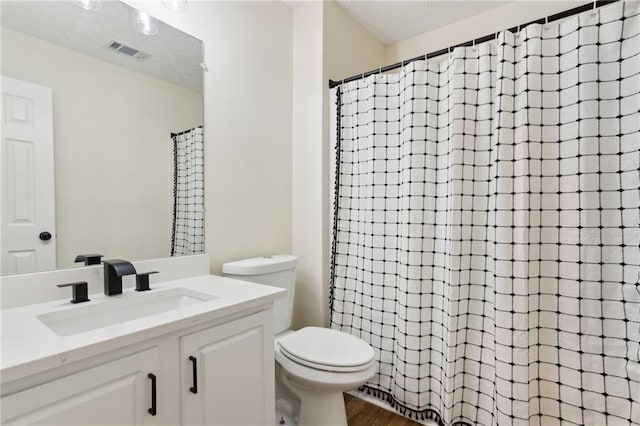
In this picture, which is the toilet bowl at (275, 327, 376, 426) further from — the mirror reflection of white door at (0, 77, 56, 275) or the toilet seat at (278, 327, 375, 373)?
the mirror reflection of white door at (0, 77, 56, 275)

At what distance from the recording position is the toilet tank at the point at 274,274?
5.35 ft

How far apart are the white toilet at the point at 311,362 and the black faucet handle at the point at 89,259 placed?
22.1 inches

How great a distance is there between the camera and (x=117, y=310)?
117 cm

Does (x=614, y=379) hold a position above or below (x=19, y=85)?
below

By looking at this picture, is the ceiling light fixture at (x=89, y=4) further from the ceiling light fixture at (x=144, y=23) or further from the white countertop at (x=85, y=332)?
the white countertop at (x=85, y=332)

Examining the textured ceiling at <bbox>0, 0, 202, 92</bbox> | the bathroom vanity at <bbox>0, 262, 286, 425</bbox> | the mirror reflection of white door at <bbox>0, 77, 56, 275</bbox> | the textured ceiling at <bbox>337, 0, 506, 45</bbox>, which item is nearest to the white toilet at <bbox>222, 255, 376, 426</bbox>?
the bathroom vanity at <bbox>0, 262, 286, 425</bbox>

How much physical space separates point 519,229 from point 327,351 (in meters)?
1.02

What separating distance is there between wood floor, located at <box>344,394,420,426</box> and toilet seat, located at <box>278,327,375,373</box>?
0.49 m

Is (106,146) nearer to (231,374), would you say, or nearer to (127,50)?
(127,50)

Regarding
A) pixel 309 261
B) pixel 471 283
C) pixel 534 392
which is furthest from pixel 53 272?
pixel 534 392

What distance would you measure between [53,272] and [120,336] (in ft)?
1.84

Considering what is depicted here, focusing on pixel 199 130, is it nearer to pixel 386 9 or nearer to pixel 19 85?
pixel 19 85

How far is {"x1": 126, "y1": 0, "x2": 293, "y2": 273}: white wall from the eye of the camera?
1.66m

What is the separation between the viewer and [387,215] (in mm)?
1856
